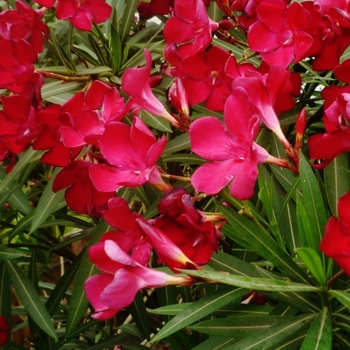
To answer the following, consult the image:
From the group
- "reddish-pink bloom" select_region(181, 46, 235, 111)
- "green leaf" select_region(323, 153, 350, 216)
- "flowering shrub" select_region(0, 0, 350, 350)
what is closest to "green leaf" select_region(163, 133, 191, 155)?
"flowering shrub" select_region(0, 0, 350, 350)

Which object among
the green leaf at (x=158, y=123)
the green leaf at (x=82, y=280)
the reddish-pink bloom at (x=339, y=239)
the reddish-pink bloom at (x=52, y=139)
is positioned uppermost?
the reddish-pink bloom at (x=339, y=239)

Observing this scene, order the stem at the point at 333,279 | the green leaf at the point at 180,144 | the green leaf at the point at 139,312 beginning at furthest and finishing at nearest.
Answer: the green leaf at the point at 139,312 → the green leaf at the point at 180,144 → the stem at the point at 333,279

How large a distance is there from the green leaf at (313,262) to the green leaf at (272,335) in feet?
0.17

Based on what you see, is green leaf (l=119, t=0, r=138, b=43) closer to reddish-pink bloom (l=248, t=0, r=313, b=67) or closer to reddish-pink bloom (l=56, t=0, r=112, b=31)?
reddish-pink bloom (l=56, t=0, r=112, b=31)

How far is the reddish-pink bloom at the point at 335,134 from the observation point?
0.62 metres

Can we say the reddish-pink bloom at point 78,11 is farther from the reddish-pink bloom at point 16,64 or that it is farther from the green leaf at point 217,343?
the green leaf at point 217,343

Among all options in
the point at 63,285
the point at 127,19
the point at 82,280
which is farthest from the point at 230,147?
the point at 63,285

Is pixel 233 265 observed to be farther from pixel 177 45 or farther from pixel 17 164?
pixel 17 164

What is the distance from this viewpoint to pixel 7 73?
2.94 ft

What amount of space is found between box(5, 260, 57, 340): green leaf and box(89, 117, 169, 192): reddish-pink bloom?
1.68 ft

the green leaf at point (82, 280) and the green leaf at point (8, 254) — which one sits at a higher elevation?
the green leaf at point (82, 280)

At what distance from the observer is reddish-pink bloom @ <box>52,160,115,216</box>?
81cm

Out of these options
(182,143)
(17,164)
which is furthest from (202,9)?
(17,164)

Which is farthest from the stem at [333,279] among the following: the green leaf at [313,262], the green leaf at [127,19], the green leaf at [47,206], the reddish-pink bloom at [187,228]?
the green leaf at [127,19]
